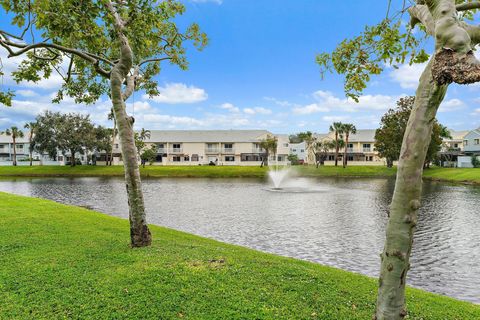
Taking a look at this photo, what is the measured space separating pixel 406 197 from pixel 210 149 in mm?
107672

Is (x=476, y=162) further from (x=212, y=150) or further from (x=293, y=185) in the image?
(x=212, y=150)

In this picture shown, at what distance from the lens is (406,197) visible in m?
4.37

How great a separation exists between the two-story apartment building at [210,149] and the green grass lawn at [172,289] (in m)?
98.7

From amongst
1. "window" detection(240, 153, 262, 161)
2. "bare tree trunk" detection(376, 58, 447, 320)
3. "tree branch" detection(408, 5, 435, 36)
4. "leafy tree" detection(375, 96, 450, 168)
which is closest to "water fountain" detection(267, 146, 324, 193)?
"leafy tree" detection(375, 96, 450, 168)

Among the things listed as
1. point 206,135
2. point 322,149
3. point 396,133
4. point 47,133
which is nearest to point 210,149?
point 206,135

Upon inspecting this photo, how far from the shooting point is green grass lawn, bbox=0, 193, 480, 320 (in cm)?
661

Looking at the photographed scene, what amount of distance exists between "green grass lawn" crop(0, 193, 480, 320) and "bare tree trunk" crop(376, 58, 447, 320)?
2030 millimetres

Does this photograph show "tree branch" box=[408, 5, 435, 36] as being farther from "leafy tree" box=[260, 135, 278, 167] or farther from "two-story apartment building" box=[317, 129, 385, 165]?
"two-story apartment building" box=[317, 129, 385, 165]

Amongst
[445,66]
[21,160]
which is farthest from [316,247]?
[21,160]

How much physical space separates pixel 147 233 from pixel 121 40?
19.5 ft

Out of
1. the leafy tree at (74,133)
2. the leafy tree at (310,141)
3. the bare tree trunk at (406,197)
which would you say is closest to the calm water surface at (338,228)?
the bare tree trunk at (406,197)

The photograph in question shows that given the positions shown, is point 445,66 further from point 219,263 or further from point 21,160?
point 21,160

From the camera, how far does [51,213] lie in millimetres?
18516

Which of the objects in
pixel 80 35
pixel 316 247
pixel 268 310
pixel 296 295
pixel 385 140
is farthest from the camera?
pixel 385 140
